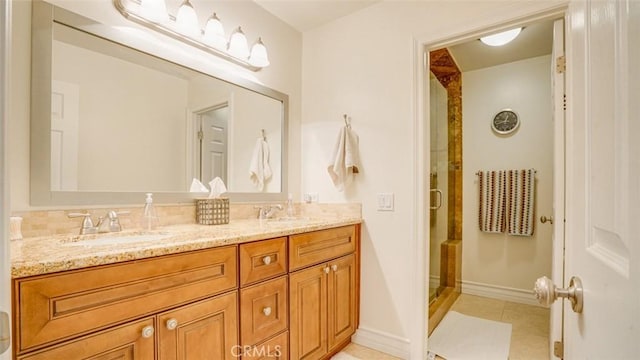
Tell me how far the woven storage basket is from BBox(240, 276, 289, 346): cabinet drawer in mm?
526

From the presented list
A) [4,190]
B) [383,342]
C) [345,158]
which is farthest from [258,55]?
[383,342]

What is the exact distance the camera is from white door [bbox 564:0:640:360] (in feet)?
1.13

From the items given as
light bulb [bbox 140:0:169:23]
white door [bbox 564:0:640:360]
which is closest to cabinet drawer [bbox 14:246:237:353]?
white door [bbox 564:0:640:360]

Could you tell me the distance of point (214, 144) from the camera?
1.92m

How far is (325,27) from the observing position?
7.89 feet

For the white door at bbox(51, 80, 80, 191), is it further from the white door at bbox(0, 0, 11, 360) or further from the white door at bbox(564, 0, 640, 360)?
the white door at bbox(564, 0, 640, 360)

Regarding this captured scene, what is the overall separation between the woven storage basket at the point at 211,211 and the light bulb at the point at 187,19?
931 mm

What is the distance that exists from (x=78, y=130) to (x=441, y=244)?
2.92 metres

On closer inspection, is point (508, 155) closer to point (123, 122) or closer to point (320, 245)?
point (320, 245)

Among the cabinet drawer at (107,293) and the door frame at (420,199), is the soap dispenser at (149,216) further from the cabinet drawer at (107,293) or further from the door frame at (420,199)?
the door frame at (420,199)

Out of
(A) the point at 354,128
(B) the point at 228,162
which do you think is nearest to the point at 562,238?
(A) the point at 354,128

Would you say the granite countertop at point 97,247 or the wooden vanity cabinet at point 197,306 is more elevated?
the granite countertop at point 97,247

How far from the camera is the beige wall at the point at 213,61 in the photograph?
1.18 meters

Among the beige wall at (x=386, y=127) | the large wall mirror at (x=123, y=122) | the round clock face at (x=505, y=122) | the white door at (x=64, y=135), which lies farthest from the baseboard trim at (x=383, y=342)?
the round clock face at (x=505, y=122)
